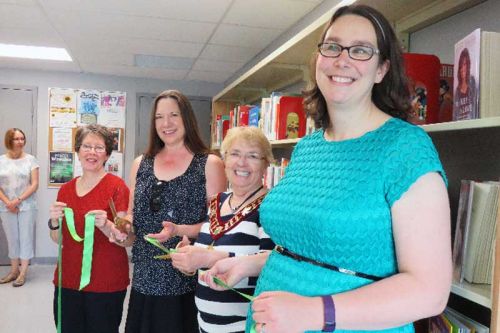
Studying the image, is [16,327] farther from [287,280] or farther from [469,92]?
[469,92]

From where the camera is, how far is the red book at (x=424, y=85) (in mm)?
1401

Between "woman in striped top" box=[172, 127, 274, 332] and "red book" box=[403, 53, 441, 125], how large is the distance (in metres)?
0.67

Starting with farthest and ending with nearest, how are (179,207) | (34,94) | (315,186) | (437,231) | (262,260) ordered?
1. (34,94)
2. (179,207)
3. (262,260)
4. (315,186)
5. (437,231)

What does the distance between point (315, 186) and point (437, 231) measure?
0.31 m

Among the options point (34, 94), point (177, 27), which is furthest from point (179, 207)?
point (34, 94)

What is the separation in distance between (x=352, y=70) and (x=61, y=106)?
5518 millimetres

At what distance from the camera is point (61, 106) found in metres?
5.79

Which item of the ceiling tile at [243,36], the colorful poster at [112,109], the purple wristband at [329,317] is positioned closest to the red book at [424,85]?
the purple wristband at [329,317]

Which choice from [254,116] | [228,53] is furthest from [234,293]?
[228,53]

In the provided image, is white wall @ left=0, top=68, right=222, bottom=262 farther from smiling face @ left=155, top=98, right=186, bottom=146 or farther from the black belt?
the black belt

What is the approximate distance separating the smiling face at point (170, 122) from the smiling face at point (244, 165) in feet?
1.23

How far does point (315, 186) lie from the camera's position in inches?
41.5

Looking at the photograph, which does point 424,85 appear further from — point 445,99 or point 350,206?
point 350,206

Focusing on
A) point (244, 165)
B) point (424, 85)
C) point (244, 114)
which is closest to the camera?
point (424, 85)
